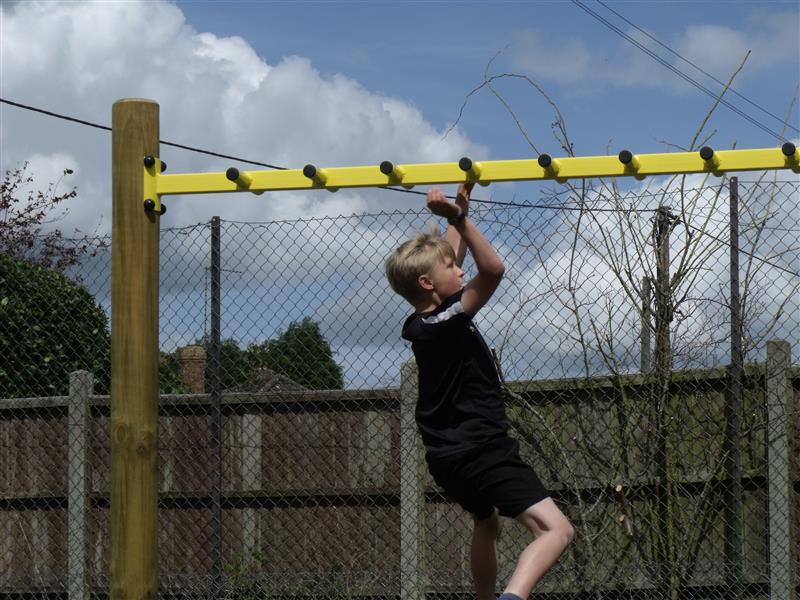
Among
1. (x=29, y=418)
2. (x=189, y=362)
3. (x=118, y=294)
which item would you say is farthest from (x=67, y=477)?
(x=118, y=294)

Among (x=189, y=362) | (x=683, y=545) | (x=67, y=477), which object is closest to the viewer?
(x=683, y=545)

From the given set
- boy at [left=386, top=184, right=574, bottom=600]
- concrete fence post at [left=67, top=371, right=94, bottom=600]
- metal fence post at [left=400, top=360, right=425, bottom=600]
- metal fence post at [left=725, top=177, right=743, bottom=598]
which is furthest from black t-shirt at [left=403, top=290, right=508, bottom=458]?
concrete fence post at [left=67, top=371, right=94, bottom=600]

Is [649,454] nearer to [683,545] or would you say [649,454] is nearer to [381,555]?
[683,545]

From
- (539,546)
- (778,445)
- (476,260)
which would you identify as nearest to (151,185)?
(476,260)

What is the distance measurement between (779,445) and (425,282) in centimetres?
270

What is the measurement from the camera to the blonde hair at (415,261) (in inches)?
140

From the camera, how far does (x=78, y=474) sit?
628 centimetres

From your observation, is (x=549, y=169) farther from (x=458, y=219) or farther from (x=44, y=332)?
(x=44, y=332)

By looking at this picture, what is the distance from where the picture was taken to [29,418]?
6520 mm

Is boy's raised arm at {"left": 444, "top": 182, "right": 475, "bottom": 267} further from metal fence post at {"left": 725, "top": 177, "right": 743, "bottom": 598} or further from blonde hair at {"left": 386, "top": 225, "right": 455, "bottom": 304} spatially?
metal fence post at {"left": 725, "top": 177, "right": 743, "bottom": 598}

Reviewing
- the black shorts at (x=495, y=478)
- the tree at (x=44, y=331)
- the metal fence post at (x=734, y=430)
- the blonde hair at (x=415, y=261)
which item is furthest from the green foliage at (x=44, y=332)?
the black shorts at (x=495, y=478)

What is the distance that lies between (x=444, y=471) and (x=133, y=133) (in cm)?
168

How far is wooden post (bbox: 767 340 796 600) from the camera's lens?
550cm

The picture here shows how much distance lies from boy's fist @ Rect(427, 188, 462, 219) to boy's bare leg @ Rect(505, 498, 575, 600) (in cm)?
90
